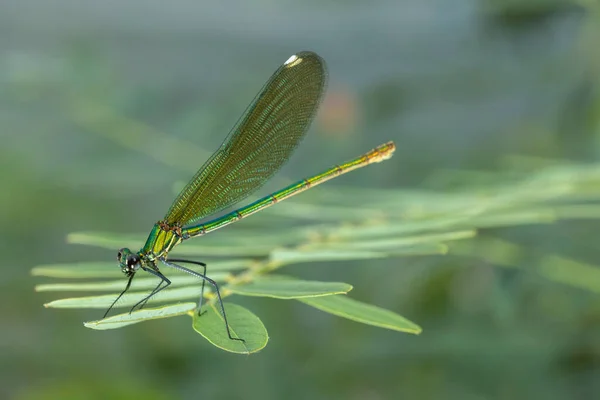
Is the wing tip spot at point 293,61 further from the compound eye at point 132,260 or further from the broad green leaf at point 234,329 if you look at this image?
the broad green leaf at point 234,329

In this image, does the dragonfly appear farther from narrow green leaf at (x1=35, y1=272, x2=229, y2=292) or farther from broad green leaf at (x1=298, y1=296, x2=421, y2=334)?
broad green leaf at (x1=298, y1=296, x2=421, y2=334)

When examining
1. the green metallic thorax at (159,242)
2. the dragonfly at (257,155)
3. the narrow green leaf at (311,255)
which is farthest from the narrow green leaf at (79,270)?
the dragonfly at (257,155)

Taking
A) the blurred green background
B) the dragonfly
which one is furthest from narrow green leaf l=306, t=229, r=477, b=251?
the dragonfly

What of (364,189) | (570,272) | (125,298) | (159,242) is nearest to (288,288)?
(125,298)

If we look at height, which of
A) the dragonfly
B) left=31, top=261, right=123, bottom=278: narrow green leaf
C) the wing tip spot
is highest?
the wing tip spot

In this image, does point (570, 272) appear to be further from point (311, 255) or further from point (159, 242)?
point (159, 242)

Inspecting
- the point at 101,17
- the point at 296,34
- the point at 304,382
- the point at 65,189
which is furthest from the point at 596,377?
the point at 101,17

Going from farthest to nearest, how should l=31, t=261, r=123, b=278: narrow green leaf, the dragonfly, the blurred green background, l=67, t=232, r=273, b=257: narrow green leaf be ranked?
the blurred green background
the dragonfly
l=67, t=232, r=273, b=257: narrow green leaf
l=31, t=261, r=123, b=278: narrow green leaf
